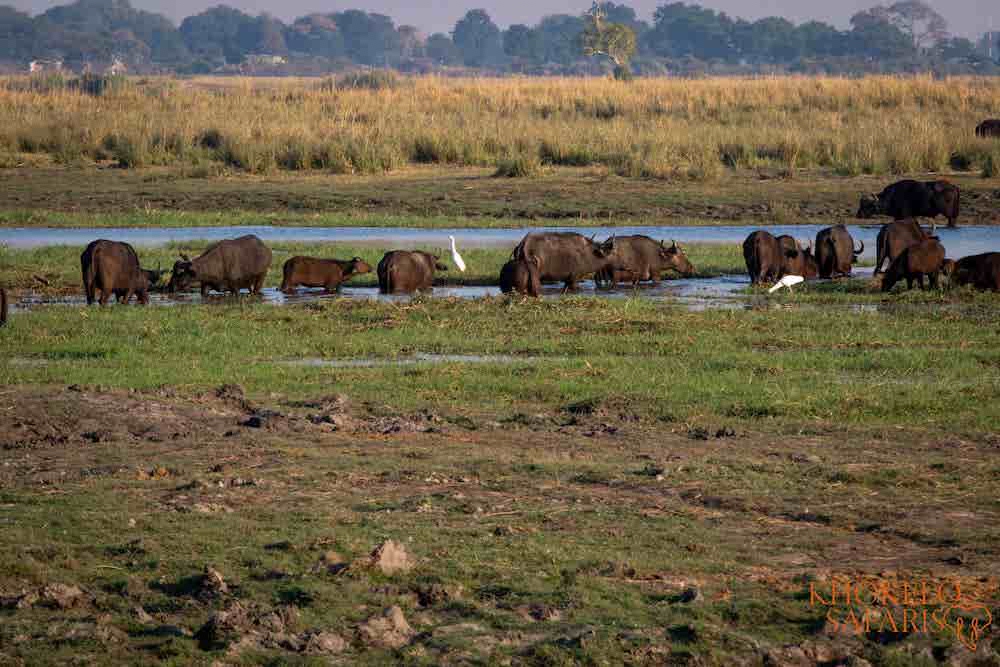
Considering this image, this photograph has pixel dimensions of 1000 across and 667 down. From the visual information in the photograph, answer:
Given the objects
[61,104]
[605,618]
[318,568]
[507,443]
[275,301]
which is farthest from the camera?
[61,104]

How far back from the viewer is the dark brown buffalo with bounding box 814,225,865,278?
55.8 ft

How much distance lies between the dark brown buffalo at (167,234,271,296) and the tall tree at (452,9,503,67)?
145m

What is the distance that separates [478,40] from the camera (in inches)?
6334

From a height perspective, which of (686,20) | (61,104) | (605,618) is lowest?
(605,618)

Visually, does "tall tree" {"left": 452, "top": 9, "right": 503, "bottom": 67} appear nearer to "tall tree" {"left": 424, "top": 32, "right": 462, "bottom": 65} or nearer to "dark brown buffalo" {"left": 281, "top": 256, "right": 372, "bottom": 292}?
"tall tree" {"left": 424, "top": 32, "right": 462, "bottom": 65}

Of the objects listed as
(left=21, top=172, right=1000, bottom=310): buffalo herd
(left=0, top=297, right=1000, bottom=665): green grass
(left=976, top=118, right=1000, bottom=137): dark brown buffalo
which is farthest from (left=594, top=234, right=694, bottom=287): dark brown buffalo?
(left=976, top=118, right=1000, bottom=137): dark brown buffalo

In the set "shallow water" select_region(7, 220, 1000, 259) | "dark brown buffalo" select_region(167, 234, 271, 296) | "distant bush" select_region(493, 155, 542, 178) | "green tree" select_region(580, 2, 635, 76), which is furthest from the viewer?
"green tree" select_region(580, 2, 635, 76)

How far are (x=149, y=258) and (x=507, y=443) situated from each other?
10753 mm

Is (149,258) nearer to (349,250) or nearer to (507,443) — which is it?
(349,250)

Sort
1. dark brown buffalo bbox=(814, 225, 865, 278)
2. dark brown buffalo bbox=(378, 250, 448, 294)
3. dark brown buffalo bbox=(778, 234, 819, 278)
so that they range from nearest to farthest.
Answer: dark brown buffalo bbox=(378, 250, 448, 294) < dark brown buffalo bbox=(778, 234, 819, 278) < dark brown buffalo bbox=(814, 225, 865, 278)

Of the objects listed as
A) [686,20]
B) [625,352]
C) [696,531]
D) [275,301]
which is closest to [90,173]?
[275,301]

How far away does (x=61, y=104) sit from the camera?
36.2 meters

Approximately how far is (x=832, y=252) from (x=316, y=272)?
599 cm

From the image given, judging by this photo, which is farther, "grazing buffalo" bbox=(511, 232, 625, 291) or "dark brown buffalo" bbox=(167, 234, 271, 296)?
"grazing buffalo" bbox=(511, 232, 625, 291)
